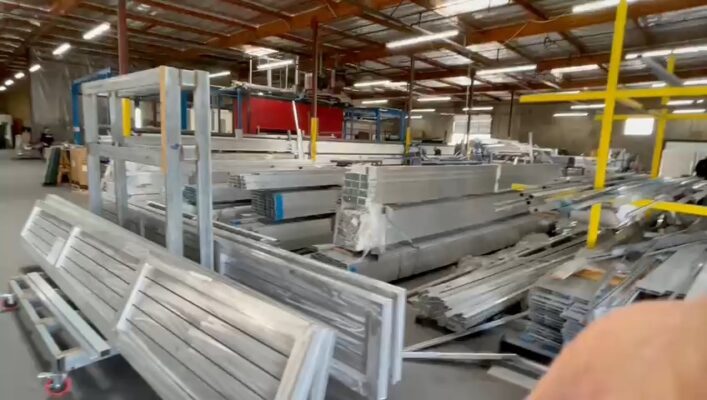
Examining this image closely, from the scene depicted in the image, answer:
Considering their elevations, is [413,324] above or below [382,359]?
below

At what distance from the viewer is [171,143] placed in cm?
191

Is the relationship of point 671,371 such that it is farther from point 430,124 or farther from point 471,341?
point 430,124

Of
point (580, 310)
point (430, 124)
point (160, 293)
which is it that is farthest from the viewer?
point (430, 124)

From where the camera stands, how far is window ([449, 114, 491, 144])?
19.1 m

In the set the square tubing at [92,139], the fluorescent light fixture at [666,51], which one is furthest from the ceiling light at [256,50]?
the fluorescent light fixture at [666,51]

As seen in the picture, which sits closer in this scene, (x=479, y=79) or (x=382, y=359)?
(x=382, y=359)

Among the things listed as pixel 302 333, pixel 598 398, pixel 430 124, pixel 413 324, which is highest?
Result: pixel 430 124

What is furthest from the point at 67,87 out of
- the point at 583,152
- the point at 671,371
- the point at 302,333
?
the point at 583,152

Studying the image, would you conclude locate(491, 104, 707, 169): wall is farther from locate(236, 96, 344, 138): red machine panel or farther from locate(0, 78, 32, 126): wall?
locate(0, 78, 32, 126): wall

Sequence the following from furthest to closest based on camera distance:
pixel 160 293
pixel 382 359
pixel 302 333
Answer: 1. pixel 160 293
2. pixel 382 359
3. pixel 302 333

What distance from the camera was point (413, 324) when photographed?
2686mm

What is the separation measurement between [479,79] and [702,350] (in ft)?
45.6

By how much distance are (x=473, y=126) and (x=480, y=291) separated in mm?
18490

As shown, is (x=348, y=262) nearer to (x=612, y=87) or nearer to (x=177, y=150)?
(x=177, y=150)
